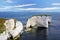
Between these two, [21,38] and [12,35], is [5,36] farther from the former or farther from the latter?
[21,38]

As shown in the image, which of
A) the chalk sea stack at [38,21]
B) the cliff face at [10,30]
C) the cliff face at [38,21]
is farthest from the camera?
the cliff face at [38,21]

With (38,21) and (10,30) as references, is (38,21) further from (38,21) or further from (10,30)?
(10,30)

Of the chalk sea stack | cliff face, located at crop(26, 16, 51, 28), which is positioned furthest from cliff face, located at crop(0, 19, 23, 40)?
cliff face, located at crop(26, 16, 51, 28)

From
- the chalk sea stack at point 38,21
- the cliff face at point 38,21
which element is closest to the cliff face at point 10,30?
the chalk sea stack at point 38,21

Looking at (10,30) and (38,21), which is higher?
(38,21)

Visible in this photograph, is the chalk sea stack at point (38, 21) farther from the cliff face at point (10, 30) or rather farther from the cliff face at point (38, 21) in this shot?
the cliff face at point (10, 30)

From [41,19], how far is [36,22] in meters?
2.29

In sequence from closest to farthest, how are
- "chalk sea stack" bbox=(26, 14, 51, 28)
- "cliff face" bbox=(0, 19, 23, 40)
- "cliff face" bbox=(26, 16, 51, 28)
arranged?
"cliff face" bbox=(0, 19, 23, 40), "chalk sea stack" bbox=(26, 14, 51, 28), "cliff face" bbox=(26, 16, 51, 28)

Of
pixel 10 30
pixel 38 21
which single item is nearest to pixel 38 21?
pixel 38 21

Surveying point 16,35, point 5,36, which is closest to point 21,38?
point 16,35

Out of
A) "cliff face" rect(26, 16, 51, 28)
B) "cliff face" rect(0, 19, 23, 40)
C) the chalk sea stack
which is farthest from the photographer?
"cliff face" rect(26, 16, 51, 28)

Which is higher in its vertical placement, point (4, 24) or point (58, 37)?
point (4, 24)

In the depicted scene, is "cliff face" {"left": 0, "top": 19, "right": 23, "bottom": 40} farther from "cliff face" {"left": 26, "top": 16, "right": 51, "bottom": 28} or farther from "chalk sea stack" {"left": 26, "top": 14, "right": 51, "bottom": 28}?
"cliff face" {"left": 26, "top": 16, "right": 51, "bottom": 28}

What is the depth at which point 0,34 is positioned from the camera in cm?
5122
